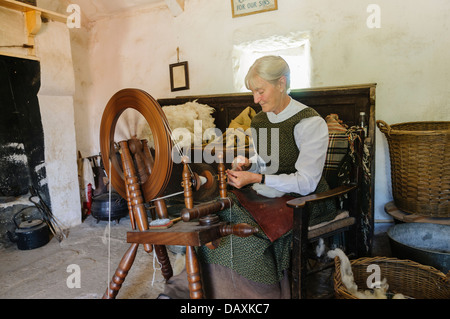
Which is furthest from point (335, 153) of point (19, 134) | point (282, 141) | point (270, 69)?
point (19, 134)

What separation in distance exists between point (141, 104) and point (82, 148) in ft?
13.1

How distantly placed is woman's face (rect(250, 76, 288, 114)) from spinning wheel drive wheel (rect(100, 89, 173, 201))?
0.72 m

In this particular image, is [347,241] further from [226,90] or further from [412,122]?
[226,90]

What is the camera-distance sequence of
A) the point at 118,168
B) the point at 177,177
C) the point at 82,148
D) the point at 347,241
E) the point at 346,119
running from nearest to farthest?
1. the point at 118,168
2. the point at 347,241
3. the point at 346,119
4. the point at 177,177
5. the point at 82,148

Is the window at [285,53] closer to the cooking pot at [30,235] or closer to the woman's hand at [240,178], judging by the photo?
the woman's hand at [240,178]

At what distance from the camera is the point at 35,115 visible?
393 cm

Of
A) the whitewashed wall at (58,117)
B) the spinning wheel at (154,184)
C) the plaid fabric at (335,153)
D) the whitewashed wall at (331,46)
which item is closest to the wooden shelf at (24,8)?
→ the whitewashed wall at (58,117)

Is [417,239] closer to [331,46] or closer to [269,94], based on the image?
[269,94]

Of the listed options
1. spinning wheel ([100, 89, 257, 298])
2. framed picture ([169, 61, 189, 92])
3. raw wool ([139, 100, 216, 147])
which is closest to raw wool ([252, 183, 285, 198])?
spinning wheel ([100, 89, 257, 298])

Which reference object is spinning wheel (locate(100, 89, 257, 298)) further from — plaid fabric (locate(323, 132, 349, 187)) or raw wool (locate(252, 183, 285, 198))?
plaid fabric (locate(323, 132, 349, 187))

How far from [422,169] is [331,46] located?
1.69 metres

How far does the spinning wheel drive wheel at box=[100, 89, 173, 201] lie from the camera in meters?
1.74

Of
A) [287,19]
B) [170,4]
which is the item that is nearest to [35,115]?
[170,4]

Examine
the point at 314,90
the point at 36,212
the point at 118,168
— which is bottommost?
the point at 36,212
